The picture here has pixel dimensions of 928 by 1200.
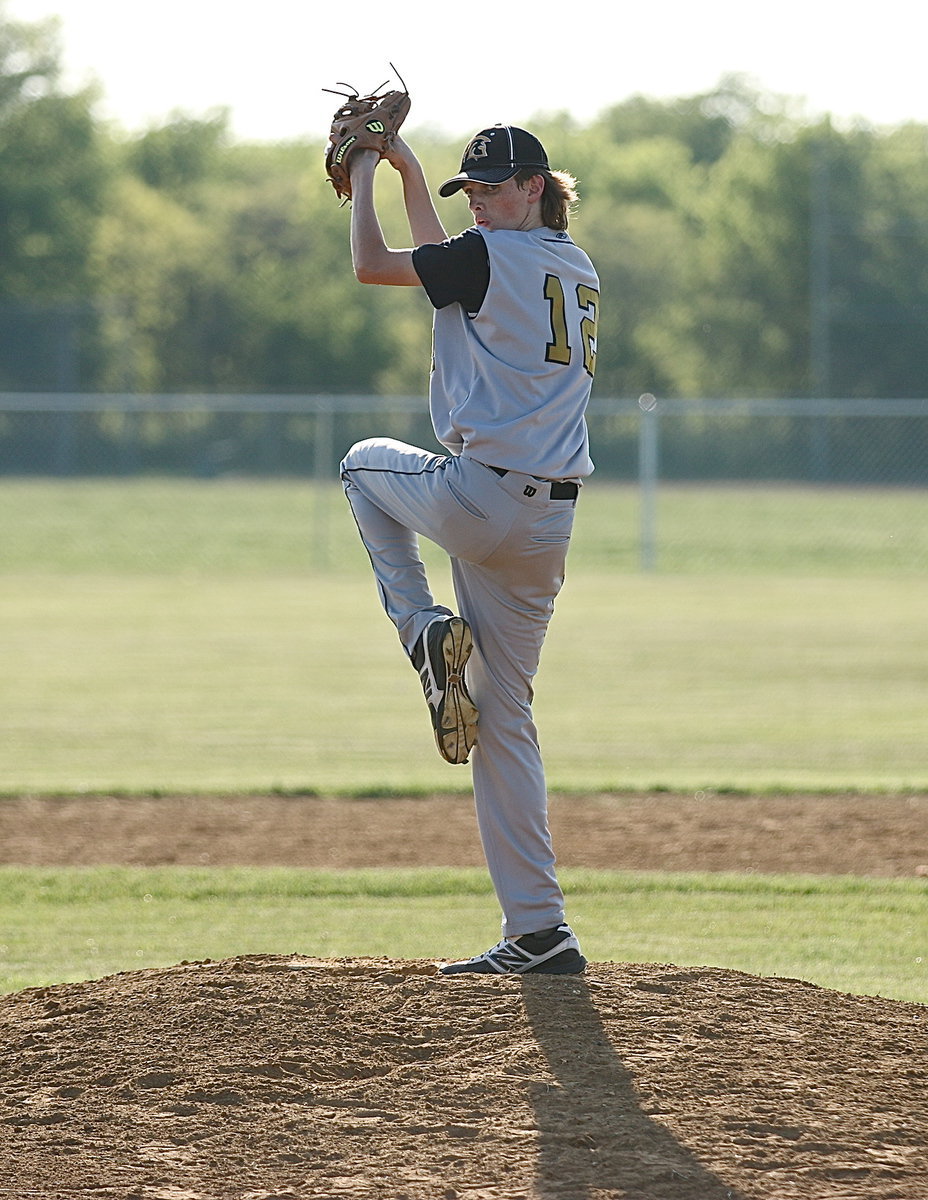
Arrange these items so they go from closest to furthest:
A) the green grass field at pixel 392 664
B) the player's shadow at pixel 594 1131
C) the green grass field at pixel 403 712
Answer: the player's shadow at pixel 594 1131 < the green grass field at pixel 403 712 < the green grass field at pixel 392 664

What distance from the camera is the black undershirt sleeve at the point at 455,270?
4.33 m

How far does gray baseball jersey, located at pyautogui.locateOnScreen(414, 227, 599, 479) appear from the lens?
437 cm

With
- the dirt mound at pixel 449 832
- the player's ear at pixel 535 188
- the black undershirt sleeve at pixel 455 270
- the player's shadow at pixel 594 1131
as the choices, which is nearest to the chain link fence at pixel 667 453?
the dirt mound at pixel 449 832

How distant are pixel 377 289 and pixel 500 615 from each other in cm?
4647

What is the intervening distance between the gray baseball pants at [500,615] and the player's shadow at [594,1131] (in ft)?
1.72

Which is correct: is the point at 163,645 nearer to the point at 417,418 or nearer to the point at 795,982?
the point at 795,982

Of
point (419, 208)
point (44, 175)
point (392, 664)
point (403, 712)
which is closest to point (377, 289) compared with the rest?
point (44, 175)

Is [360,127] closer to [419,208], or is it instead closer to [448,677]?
[419,208]

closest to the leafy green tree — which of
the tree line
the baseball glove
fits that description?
the tree line

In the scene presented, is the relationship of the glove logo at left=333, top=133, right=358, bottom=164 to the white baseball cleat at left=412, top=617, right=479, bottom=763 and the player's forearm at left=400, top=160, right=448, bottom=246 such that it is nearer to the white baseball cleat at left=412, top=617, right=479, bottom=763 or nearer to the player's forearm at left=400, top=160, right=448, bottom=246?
the player's forearm at left=400, top=160, right=448, bottom=246

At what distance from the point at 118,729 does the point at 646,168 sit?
209 feet

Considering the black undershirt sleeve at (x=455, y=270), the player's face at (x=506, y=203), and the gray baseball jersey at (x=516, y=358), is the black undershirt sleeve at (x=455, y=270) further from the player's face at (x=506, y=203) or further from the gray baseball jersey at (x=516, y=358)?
the player's face at (x=506, y=203)

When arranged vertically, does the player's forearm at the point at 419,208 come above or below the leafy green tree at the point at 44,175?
below

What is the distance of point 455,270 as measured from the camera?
4332mm
